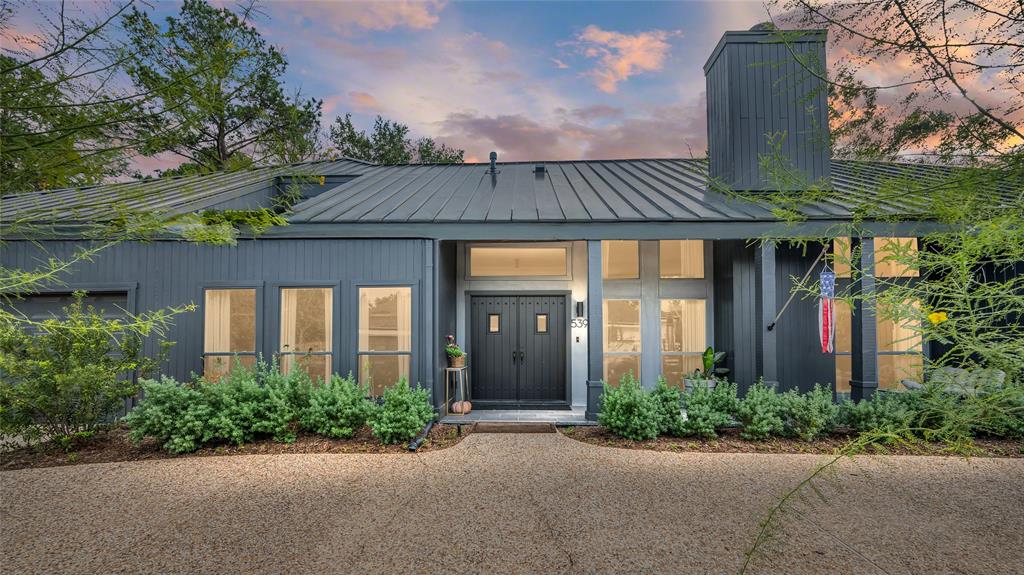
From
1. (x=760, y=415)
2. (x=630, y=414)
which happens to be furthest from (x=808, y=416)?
(x=630, y=414)

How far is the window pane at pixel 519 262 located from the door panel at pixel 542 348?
50 centimetres

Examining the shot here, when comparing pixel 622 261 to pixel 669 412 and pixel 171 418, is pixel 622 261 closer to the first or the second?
pixel 669 412

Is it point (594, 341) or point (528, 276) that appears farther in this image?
point (528, 276)

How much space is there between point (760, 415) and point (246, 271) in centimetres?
724

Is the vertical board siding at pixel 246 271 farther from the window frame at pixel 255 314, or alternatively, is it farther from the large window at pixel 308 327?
the large window at pixel 308 327

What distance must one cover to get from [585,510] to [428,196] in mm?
5942

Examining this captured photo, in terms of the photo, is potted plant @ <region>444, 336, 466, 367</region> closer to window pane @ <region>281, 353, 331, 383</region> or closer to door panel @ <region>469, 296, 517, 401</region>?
door panel @ <region>469, 296, 517, 401</region>

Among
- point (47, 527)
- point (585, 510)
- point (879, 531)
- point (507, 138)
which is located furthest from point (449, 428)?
point (507, 138)

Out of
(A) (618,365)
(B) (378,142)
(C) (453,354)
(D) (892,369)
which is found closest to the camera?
(C) (453,354)

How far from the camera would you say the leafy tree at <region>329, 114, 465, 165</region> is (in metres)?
21.8

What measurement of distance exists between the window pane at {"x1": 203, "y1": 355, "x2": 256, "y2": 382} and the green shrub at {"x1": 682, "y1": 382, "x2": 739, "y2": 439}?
6073 millimetres

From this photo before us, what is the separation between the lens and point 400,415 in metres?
6.26

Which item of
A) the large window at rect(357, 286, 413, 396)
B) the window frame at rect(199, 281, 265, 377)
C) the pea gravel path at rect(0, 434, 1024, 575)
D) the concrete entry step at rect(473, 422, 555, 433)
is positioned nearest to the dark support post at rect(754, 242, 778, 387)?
the pea gravel path at rect(0, 434, 1024, 575)

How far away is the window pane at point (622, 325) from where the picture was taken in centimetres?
866
